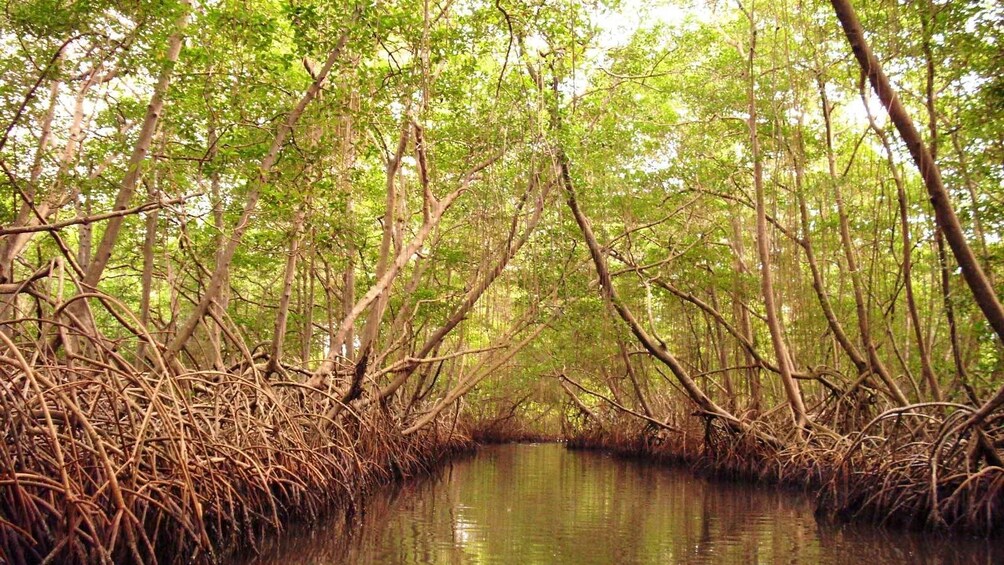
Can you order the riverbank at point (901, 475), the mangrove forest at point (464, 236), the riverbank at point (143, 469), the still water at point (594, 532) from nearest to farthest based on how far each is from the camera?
the riverbank at point (143, 469)
the mangrove forest at point (464, 236)
the still water at point (594, 532)
the riverbank at point (901, 475)

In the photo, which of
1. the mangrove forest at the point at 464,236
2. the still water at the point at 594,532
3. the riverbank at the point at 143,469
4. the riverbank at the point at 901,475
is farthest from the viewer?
the riverbank at the point at 901,475

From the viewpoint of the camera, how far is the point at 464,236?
10891 millimetres

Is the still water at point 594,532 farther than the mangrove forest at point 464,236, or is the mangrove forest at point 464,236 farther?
the still water at point 594,532

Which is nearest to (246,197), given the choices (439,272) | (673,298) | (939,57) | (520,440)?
(439,272)

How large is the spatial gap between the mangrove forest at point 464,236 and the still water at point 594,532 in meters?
0.11

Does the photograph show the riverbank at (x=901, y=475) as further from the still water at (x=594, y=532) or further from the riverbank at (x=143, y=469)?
the riverbank at (x=143, y=469)

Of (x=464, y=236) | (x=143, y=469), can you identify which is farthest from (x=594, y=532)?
(x=464, y=236)

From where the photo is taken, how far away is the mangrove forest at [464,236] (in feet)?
14.3

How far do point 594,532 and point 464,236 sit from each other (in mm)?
5733

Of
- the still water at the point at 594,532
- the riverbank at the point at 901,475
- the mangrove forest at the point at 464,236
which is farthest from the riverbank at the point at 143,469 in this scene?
the riverbank at the point at 901,475

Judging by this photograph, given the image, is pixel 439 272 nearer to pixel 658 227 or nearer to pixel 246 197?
pixel 658 227

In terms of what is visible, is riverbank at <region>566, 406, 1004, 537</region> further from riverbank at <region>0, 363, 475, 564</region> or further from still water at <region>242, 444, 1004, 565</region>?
riverbank at <region>0, 363, 475, 564</region>

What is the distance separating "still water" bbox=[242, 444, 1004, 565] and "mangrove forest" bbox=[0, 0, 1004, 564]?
111mm

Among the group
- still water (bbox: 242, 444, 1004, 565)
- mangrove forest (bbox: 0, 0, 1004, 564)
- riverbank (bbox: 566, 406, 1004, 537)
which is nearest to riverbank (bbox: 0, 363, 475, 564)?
mangrove forest (bbox: 0, 0, 1004, 564)
